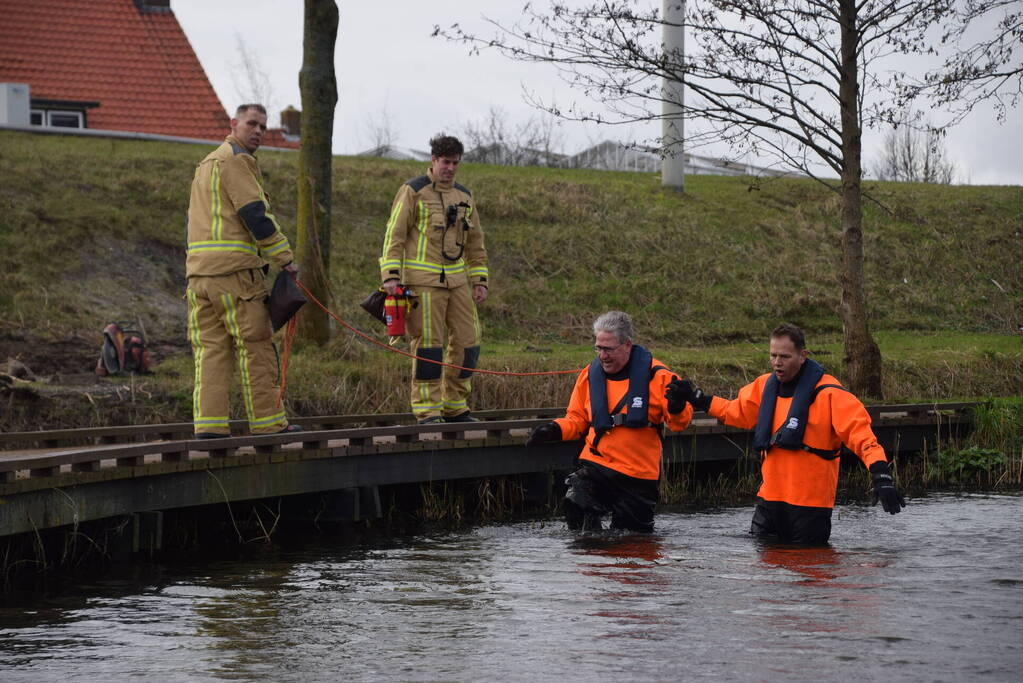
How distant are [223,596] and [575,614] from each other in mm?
2172

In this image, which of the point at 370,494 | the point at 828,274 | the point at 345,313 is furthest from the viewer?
the point at 828,274

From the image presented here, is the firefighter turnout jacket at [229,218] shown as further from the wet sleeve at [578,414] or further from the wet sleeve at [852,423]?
the wet sleeve at [852,423]

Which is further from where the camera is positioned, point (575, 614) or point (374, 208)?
point (374, 208)

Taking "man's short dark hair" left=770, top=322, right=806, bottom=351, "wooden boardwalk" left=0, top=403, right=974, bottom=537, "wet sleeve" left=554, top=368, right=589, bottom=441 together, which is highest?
"man's short dark hair" left=770, top=322, right=806, bottom=351

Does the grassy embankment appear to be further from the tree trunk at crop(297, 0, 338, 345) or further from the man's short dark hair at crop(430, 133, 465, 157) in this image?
the man's short dark hair at crop(430, 133, 465, 157)

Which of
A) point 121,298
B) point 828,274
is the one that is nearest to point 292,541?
point 121,298

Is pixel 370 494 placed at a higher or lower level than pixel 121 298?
lower

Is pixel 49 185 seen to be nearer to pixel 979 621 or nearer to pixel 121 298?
pixel 121 298

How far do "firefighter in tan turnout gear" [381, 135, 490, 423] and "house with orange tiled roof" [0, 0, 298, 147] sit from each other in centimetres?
2239

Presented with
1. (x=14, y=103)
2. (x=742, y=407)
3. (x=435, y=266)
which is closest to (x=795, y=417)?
(x=742, y=407)

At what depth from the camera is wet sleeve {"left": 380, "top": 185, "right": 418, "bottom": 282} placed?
34.8 ft

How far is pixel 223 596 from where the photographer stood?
25.4ft

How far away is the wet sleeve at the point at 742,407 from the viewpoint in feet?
28.0

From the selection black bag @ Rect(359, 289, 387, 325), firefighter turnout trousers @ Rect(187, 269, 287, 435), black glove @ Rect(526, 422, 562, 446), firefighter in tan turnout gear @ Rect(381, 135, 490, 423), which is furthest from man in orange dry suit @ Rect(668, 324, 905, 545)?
black bag @ Rect(359, 289, 387, 325)
